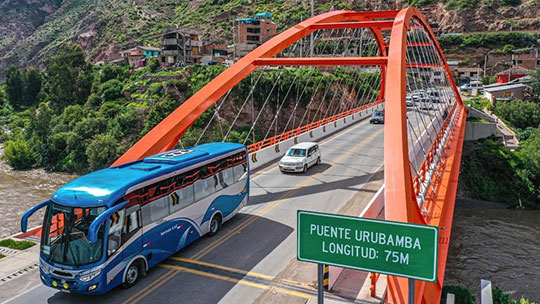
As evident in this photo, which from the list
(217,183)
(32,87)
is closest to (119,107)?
(32,87)

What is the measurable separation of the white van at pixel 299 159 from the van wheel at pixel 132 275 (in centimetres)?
1194

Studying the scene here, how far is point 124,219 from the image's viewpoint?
10.0 m

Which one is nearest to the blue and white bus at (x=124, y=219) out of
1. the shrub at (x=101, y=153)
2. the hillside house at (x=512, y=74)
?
the shrub at (x=101, y=153)

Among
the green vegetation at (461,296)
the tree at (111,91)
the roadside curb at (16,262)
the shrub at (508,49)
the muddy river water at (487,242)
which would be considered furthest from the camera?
the shrub at (508,49)

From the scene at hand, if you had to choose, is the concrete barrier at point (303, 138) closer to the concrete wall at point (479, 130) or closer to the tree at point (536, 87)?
the concrete wall at point (479, 130)

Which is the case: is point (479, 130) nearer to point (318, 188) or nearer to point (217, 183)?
point (318, 188)

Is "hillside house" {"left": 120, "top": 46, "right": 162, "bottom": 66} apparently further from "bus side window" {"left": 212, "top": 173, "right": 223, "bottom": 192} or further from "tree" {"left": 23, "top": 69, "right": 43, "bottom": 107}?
"bus side window" {"left": 212, "top": 173, "right": 223, "bottom": 192}

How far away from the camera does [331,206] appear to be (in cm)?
1631

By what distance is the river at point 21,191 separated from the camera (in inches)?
1309

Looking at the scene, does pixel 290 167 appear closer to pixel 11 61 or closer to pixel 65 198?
pixel 65 198

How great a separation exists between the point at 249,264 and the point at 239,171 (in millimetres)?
4431

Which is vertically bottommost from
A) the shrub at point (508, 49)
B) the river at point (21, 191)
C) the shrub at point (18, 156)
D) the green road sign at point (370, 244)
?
the river at point (21, 191)

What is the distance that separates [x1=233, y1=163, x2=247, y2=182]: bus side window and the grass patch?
659 centimetres

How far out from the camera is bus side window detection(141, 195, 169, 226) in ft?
35.1
